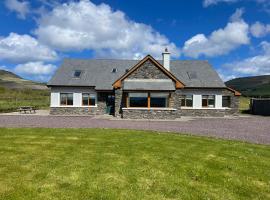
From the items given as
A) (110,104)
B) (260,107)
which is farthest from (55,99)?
(260,107)

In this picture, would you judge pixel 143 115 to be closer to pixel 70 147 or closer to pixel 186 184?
pixel 70 147

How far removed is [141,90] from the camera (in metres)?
29.0

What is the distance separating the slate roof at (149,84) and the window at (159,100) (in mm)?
972

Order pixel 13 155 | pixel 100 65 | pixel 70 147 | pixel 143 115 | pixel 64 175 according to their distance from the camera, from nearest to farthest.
Answer: pixel 64 175 → pixel 13 155 → pixel 70 147 → pixel 143 115 → pixel 100 65

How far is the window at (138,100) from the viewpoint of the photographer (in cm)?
2995

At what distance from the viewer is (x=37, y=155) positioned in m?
10.5

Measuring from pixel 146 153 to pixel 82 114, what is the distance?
23276 mm

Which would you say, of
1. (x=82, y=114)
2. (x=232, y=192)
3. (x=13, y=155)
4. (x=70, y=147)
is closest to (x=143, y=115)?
(x=82, y=114)

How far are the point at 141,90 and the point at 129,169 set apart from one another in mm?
20234

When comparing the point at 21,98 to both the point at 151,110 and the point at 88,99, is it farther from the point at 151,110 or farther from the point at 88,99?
the point at 151,110

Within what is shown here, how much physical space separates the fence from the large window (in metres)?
16.4

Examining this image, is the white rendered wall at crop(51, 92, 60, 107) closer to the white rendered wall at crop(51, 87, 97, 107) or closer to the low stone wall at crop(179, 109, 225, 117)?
the white rendered wall at crop(51, 87, 97, 107)

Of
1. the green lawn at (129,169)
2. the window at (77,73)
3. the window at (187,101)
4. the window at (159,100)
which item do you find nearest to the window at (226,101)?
the window at (187,101)

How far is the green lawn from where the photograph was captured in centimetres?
725
